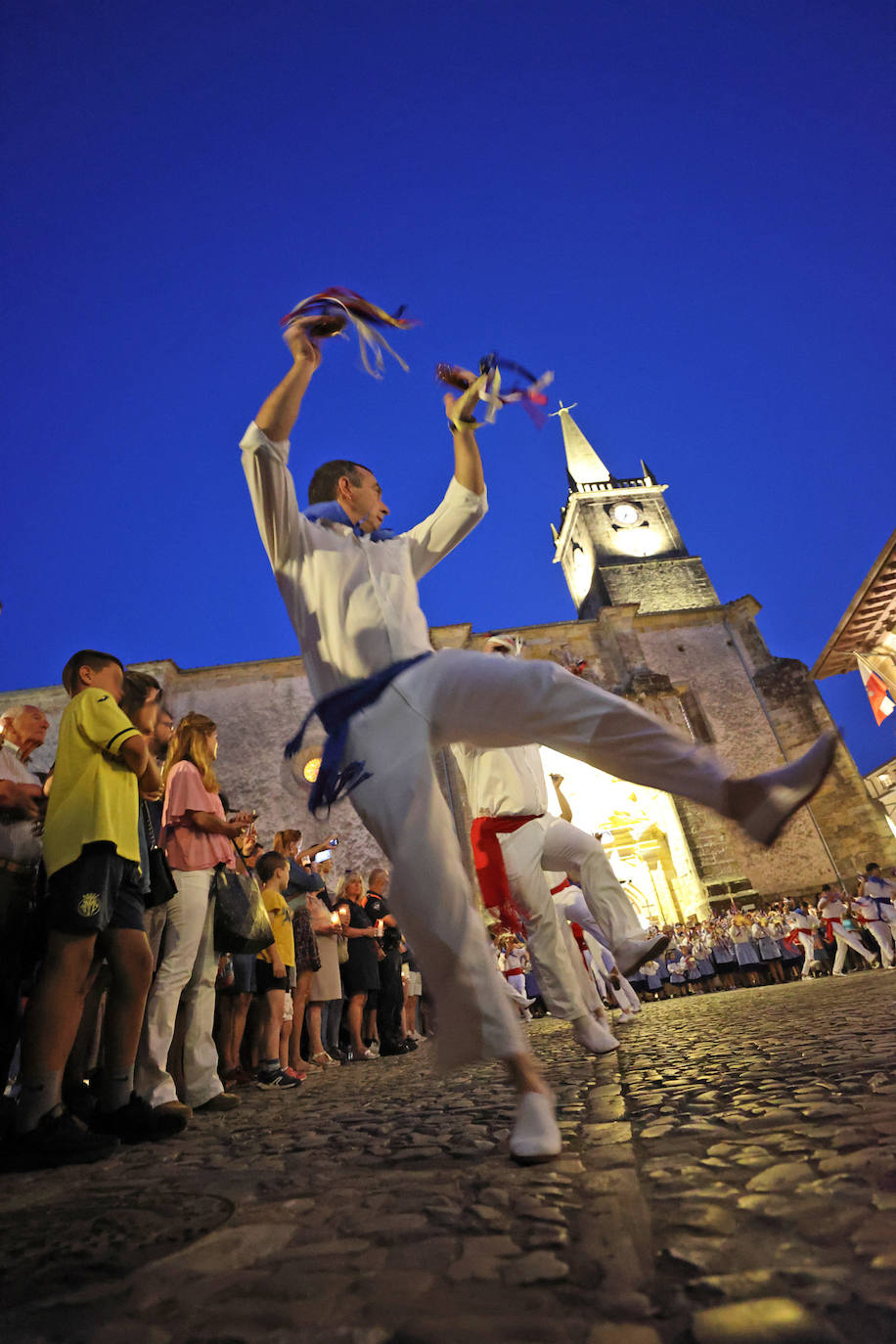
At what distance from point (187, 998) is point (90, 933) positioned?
1.55 meters

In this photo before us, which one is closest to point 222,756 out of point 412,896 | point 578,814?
point 578,814

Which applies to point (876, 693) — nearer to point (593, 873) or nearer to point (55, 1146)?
point (593, 873)

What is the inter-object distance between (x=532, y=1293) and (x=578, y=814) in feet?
75.4

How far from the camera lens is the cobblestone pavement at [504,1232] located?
77 cm

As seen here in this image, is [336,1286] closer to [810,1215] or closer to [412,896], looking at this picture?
[810,1215]

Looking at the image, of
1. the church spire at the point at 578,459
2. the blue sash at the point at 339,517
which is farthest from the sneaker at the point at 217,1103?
the church spire at the point at 578,459

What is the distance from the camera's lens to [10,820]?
9.78 ft

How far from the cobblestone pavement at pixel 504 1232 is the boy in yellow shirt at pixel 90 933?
416 mm

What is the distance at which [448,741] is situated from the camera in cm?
197

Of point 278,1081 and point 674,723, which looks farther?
point 674,723

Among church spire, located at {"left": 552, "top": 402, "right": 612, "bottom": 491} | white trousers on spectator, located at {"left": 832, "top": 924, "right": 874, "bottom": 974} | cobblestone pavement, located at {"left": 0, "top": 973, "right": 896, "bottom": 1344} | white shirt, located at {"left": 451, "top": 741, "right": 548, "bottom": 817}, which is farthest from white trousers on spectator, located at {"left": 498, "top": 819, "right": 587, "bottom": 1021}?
church spire, located at {"left": 552, "top": 402, "right": 612, "bottom": 491}

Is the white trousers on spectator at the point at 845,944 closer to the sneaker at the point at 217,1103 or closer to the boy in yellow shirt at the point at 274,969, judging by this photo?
the boy in yellow shirt at the point at 274,969

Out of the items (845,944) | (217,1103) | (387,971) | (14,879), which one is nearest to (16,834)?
(14,879)

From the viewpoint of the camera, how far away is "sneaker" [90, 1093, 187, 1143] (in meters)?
2.71
